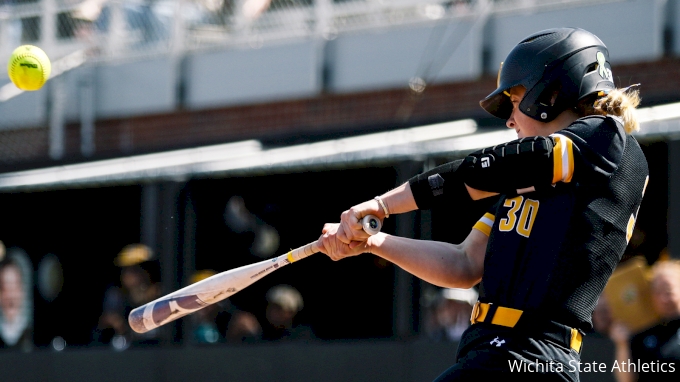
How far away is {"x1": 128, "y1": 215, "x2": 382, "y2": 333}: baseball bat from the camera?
3.70 meters

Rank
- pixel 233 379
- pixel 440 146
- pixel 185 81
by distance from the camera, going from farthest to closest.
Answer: pixel 185 81, pixel 233 379, pixel 440 146

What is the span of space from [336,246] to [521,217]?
0.70m

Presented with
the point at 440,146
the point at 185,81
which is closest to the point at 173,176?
the point at 440,146

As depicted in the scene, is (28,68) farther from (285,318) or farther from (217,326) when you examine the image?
(217,326)

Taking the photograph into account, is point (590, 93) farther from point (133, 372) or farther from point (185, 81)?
point (185, 81)

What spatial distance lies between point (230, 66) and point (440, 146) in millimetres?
5019

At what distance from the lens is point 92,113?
13.6m

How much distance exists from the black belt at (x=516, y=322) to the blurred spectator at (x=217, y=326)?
6.21m

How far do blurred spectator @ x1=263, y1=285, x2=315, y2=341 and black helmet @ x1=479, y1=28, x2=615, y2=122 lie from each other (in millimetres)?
6065

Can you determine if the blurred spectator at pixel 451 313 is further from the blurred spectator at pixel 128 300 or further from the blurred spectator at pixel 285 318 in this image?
the blurred spectator at pixel 128 300

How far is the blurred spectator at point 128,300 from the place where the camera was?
964cm

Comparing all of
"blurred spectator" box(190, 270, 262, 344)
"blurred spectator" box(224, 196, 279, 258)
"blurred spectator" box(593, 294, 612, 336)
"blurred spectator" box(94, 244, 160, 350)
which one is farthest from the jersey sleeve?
"blurred spectator" box(224, 196, 279, 258)

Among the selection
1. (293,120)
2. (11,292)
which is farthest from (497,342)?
(293,120)

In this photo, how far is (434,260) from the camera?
139 inches
